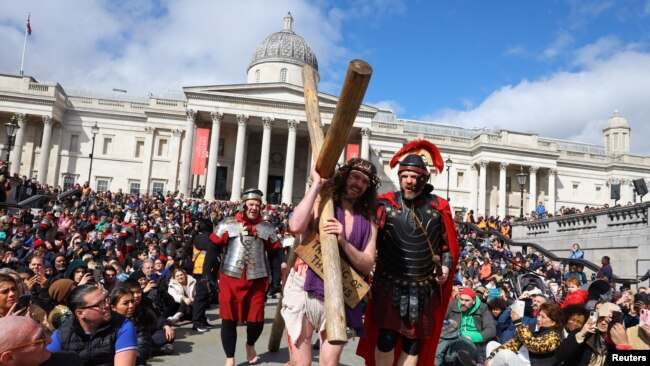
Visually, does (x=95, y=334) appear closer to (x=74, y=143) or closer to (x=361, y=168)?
(x=361, y=168)

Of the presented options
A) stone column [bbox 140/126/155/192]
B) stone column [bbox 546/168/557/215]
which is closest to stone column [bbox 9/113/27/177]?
stone column [bbox 140/126/155/192]

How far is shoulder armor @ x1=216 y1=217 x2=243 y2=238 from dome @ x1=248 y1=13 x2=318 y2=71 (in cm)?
4477

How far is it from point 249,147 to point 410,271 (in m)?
46.3

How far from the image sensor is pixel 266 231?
569cm

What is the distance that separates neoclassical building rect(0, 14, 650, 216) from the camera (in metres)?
42.5

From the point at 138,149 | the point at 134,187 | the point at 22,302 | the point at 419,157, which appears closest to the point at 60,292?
the point at 22,302

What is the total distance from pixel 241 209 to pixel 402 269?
2.71 metres

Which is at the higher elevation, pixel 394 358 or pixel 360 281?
pixel 360 281

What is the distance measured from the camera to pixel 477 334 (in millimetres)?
6398

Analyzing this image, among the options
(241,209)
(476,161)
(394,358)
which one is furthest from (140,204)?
(476,161)

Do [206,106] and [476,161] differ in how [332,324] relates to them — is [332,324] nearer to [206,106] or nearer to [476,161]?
[206,106]

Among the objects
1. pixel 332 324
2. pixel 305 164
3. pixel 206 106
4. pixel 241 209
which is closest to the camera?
pixel 332 324

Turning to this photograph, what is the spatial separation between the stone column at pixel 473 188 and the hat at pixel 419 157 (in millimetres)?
50155

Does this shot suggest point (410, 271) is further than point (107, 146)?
No
